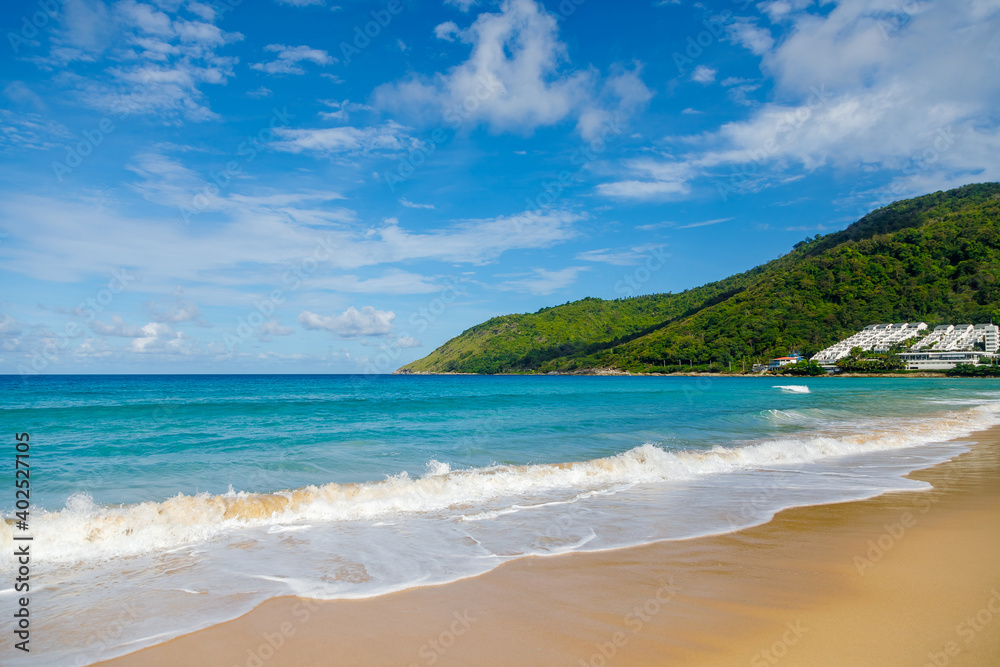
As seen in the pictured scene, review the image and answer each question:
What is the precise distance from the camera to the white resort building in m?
87.6

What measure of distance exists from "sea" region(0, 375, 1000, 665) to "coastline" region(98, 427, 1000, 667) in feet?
1.42

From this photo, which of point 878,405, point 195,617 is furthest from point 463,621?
point 878,405

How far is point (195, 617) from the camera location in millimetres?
4203

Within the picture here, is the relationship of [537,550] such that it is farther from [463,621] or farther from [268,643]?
[268,643]

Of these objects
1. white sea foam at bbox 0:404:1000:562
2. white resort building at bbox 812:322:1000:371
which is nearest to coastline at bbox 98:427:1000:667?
white sea foam at bbox 0:404:1000:562

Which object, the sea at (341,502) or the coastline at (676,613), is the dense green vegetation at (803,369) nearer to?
the sea at (341,502)

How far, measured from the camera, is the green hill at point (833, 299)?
95.6 metres

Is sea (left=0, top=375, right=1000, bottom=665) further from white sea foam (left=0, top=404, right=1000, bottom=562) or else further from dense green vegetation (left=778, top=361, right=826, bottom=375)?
dense green vegetation (left=778, top=361, right=826, bottom=375)

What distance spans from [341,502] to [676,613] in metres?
5.87

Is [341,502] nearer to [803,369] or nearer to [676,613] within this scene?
[676,613]

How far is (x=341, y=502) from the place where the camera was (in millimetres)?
8188

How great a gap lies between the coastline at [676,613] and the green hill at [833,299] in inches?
4522

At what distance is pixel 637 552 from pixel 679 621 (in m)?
1.88

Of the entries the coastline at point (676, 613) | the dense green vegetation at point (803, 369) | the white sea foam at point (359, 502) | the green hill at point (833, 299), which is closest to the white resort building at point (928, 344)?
the dense green vegetation at point (803, 369)
